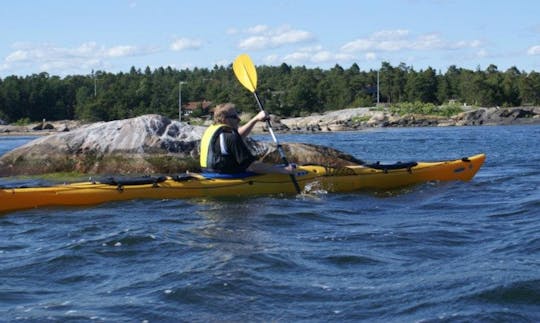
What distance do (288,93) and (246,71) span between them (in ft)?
182

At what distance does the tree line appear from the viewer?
61.8 metres

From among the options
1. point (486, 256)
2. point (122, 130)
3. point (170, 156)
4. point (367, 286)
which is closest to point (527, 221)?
point (486, 256)

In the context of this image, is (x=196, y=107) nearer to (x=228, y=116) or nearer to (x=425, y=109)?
(x=425, y=109)

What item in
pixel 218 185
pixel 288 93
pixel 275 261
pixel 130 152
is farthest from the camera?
pixel 288 93

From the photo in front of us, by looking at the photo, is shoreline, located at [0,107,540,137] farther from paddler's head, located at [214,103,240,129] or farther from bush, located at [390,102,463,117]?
paddler's head, located at [214,103,240,129]

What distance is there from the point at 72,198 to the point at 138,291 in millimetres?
3807

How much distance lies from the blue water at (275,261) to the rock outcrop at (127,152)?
3.18 meters

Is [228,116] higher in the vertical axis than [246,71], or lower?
lower

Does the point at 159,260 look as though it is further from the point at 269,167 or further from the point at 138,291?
the point at 269,167

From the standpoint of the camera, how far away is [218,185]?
866 centimetres

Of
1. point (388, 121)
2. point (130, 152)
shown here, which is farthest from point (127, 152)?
point (388, 121)

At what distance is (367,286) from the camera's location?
480 cm

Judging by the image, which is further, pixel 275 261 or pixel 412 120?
pixel 412 120

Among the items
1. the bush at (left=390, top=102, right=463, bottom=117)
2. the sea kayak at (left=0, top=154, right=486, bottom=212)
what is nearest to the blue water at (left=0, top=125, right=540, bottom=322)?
the sea kayak at (left=0, top=154, right=486, bottom=212)
